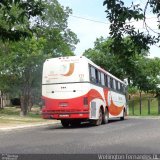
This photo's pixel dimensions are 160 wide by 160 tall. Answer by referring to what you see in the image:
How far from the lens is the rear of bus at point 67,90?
25000 millimetres

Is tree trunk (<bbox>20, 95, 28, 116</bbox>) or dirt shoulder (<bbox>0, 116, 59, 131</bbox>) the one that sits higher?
tree trunk (<bbox>20, 95, 28, 116</bbox>)

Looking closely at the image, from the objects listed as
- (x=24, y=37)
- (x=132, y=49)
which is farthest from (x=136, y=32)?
(x=24, y=37)

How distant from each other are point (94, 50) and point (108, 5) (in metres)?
47.0

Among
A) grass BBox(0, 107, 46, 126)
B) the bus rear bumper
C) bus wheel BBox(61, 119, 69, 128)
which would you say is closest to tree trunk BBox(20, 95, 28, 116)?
grass BBox(0, 107, 46, 126)

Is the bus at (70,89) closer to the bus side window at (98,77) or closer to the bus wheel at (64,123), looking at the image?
the bus side window at (98,77)

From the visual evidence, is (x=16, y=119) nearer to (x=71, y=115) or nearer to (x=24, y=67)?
(x=24, y=67)

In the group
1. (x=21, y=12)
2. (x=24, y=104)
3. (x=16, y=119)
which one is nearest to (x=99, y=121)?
(x=16, y=119)

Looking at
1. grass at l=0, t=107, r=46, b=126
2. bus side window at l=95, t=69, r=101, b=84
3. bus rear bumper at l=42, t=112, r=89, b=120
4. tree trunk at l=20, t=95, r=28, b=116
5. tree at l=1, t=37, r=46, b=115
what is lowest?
grass at l=0, t=107, r=46, b=126

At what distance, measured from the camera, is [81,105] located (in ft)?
81.9

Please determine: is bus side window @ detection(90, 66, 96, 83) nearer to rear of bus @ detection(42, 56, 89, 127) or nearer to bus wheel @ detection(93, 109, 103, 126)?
rear of bus @ detection(42, 56, 89, 127)

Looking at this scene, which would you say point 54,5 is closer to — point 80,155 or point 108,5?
point 80,155

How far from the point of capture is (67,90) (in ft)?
82.5

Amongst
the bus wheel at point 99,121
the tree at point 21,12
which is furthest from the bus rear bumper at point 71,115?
the tree at point 21,12

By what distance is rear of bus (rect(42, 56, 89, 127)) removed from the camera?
25.0 metres
